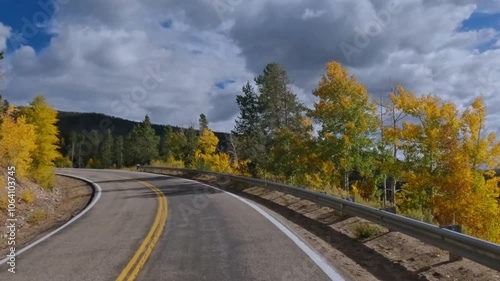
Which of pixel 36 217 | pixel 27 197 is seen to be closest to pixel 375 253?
pixel 36 217

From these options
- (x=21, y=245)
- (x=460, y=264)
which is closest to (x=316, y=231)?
(x=460, y=264)

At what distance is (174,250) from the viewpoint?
8492mm

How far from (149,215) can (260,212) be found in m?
3.72

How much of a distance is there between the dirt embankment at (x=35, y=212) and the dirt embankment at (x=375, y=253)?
724 centimetres

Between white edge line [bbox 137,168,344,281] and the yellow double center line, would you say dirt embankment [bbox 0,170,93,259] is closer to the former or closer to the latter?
the yellow double center line

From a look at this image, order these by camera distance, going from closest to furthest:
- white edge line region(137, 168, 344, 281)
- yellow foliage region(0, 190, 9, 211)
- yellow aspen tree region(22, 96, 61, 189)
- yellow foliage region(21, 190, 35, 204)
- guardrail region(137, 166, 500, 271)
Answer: guardrail region(137, 166, 500, 271)
white edge line region(137, 168, 344, 281)
yellow foliage region(0, 190, 9, 211)
yellow foliage region(21, 190, 35, 204)
yellow aspen tree region(22, 96, 61, 189)

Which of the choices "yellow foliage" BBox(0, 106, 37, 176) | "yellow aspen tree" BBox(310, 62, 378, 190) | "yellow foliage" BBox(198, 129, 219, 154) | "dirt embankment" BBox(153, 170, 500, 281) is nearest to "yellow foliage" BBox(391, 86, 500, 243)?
"yellow aspen tree" BBox(310, 62, 378, 190)

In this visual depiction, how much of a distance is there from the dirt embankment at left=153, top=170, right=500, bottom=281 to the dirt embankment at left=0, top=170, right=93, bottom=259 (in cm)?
724

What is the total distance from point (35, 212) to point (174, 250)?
35.9 ft

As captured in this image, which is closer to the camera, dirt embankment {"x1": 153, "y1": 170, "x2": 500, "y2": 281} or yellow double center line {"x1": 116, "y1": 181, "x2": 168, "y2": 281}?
dirt embankment {"x1": 153, "y1": 170, "x2": 500, "y2": 281}

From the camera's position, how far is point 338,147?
3111 centimetres

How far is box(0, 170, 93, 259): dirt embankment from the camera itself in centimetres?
1198

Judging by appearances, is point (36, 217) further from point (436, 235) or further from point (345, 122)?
point (345, 122)

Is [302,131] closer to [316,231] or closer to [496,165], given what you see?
[496,165]
